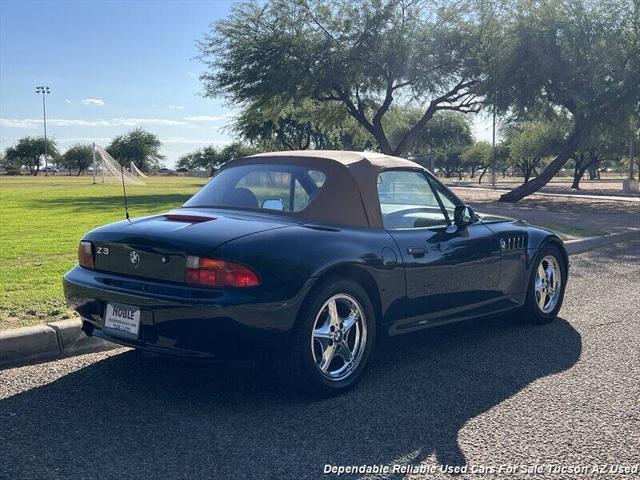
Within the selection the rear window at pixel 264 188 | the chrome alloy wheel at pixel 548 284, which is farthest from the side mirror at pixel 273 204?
the chrome alloy wheel at pixel 548 284

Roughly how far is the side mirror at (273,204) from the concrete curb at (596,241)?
774 centimetres

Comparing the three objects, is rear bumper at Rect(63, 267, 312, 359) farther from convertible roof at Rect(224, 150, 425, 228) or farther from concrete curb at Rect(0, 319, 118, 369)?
concrete curb at Rect(0, 319, 118, 369)

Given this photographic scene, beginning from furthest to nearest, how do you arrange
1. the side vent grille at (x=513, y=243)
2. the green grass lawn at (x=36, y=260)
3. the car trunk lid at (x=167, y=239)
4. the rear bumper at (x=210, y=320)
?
the green grass lawn at (x=36, y=260) → the side vent grille at (x=513, y=243) → the car trunk lid at (x=167, y=239) → the rear bumper at (x=210, y=320)

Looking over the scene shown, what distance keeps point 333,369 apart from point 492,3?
2323 centimetres

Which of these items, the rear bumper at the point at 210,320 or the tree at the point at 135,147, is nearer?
the rear bumper at the point at 210,320

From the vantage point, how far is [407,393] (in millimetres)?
4328

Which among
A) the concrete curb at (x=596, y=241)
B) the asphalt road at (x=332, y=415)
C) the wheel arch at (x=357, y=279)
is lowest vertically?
the asphalt road at (x=332, y=415)

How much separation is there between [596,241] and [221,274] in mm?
10011

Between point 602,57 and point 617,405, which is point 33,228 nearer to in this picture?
point 617,405

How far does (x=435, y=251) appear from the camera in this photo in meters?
4.90

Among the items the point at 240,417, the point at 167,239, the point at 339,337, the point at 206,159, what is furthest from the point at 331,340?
the point at 206,159

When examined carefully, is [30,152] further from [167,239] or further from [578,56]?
[167,239]

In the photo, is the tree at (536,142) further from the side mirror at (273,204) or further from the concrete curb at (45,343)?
the concrete curb at (45,343)

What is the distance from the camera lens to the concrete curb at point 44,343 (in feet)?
15.9
